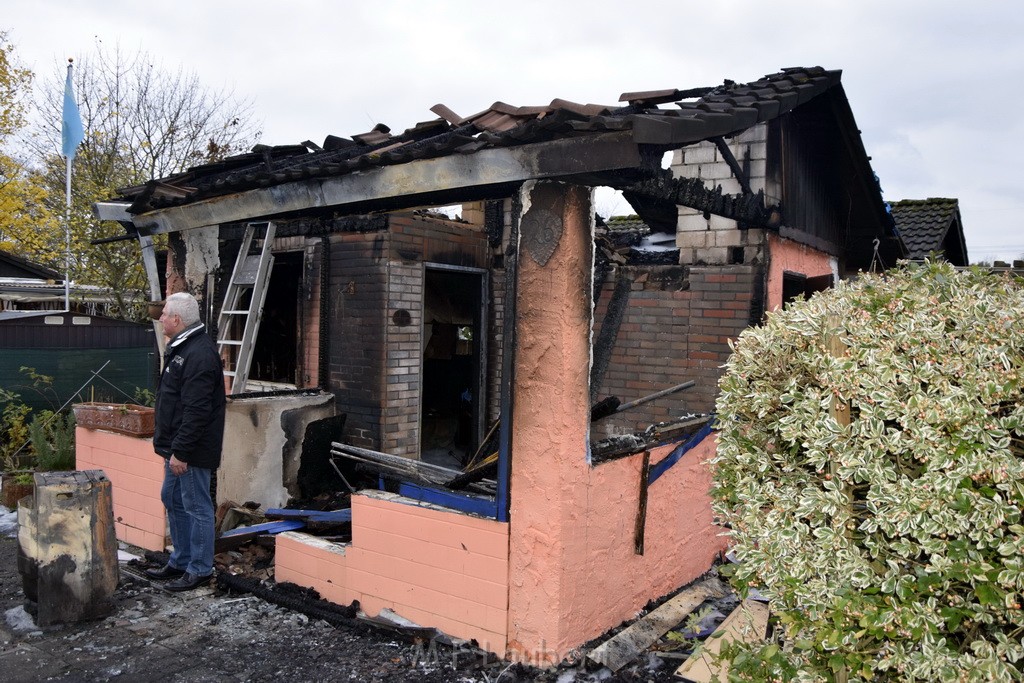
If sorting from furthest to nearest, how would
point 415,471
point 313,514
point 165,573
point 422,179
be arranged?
point 313,514, point 165,573, point 415,471, point 422,179

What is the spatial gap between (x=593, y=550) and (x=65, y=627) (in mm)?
3238

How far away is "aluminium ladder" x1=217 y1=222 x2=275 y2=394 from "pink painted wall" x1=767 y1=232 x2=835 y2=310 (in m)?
4.32

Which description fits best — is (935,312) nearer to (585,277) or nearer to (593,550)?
(585,277)

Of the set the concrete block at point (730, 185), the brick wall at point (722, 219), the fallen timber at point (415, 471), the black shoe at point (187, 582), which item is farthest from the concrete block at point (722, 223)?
the black shoe at point (187, 582)

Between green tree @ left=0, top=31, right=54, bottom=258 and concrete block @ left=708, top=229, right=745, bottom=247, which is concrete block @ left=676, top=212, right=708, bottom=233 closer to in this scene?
concrete block @ left=708, top=229, right=745, bottom=247

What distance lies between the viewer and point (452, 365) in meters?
8.34

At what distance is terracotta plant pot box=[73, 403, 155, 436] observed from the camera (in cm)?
→ 567

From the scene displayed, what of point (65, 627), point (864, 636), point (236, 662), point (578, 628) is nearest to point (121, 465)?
A: point (65, 627)

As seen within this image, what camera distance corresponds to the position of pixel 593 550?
398 centimetres

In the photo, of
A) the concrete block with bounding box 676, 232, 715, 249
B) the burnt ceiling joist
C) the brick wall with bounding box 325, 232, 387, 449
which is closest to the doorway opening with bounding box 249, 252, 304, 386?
the brick wall with bounding box 325, 232, 387, 449

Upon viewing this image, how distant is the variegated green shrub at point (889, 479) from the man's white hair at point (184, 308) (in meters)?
3.76

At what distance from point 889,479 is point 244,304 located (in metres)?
6.61

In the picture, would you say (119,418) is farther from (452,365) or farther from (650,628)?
Result: (650,628)

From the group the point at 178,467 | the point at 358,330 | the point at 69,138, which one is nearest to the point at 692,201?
the point at 358,330
